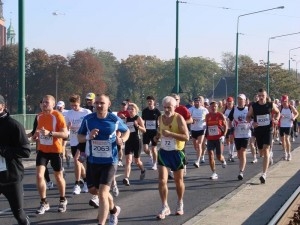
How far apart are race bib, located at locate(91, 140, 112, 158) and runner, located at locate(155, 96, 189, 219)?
126cm

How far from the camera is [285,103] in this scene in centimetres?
2003

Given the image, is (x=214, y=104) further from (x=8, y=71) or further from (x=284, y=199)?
(x=8, y=71)

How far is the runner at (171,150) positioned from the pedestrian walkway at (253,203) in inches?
20.1

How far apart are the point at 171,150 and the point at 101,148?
1546 mm

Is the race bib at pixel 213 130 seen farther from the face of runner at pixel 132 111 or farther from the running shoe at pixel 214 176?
the face of runner at pixel 132 111

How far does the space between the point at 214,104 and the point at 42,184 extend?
603 centimetres

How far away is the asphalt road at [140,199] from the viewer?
917cm

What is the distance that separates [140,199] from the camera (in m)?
11.1

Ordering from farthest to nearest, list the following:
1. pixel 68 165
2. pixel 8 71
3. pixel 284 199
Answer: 1. pixel 8 71
2. pixel 68 165
3. pixel 284 199

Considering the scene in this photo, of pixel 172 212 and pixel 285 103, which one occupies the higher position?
pixel 285 103

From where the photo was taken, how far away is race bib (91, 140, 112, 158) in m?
8.16

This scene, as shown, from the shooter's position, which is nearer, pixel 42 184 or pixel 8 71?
pixel 42 184

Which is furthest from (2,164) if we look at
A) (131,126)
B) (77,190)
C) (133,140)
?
(131,126)

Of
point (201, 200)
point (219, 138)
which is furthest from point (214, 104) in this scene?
point (201, 200)
